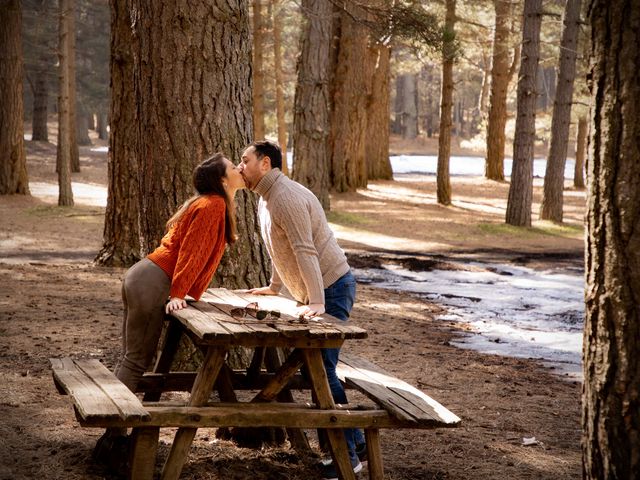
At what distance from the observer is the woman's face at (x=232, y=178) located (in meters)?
5.22

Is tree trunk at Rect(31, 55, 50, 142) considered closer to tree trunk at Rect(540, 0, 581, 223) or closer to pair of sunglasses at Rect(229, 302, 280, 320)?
tree trunk at Rect(540, 0, 581, 223)

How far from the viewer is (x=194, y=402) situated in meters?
4.70

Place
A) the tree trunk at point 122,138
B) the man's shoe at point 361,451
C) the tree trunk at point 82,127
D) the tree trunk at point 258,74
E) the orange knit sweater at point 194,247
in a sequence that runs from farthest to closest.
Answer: the tree trunk at point 82,127 → the tree trunk at point 258,74 → the tree trunk at point 122,138 → the man's shoe at point 361,451 → the orange knit sweater at point 194,247

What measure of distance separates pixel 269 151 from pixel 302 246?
2.08 feet

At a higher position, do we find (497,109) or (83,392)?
(497,109)

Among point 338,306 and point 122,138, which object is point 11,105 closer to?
point 122,138

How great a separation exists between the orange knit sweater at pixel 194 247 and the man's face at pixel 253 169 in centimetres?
20

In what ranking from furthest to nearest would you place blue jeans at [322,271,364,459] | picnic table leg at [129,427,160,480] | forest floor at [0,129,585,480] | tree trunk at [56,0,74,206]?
tree trunk at [56,0,74,206]
forest floor at [0,129,585,480]
blue jeans at [322,271,364,459]
picnic table leg at [129,427,160,480]

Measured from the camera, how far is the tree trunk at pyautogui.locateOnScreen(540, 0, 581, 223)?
22578 mm

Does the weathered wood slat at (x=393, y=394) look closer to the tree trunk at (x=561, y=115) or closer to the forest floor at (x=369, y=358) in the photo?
the forest floor at (x=369, y=358)

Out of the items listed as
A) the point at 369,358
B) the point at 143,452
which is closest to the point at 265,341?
the point at 143,452

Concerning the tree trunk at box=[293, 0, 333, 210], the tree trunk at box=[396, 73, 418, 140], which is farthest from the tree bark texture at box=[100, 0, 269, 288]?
the tree trunk at box=[396, 73, 418, 140]

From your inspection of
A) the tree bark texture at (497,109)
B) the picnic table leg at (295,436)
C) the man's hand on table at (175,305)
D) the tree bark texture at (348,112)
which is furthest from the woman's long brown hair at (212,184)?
the tree bark texture at (497,109)

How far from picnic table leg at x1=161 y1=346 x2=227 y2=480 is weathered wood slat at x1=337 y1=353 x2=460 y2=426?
3.08 feet
